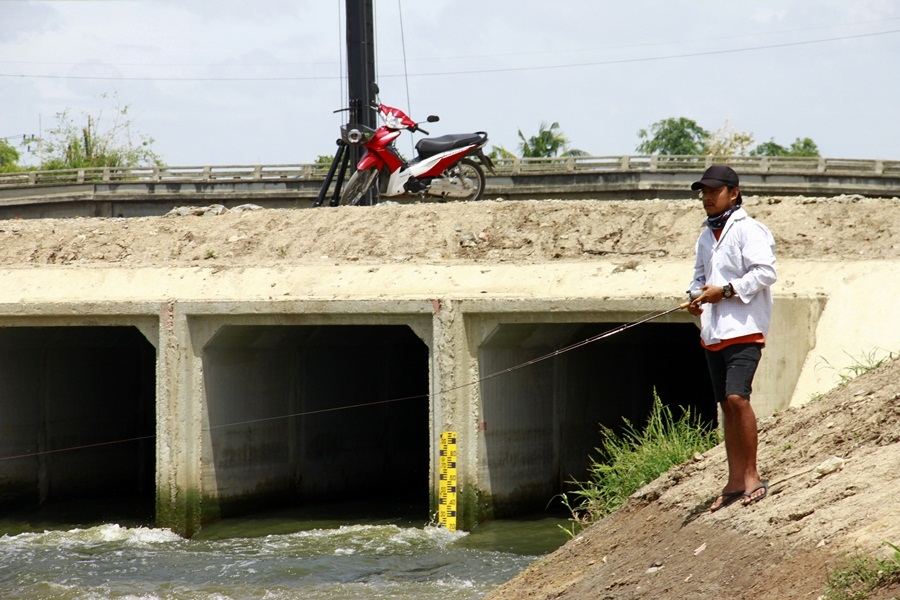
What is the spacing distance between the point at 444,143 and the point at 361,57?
492 cm

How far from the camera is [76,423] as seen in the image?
1981 centimetres

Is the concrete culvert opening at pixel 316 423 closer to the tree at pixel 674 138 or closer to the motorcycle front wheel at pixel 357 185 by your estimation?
the motorcycle front wheel at pixel 357 185

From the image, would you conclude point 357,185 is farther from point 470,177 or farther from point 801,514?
point 801,514

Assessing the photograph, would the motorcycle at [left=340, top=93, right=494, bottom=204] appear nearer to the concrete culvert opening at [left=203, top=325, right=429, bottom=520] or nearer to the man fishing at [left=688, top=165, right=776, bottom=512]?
the concrete culvert opening at [left=203, top=325, right=429, bottom=520]

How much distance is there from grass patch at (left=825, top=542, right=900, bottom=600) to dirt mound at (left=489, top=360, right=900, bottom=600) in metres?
0.12

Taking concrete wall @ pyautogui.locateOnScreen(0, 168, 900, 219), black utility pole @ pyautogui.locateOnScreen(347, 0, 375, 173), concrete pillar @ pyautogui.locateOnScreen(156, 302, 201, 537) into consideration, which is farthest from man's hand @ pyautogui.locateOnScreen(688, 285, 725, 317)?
black utility pole @ pyautogui.locateOnScreen(347, 0, 375, 173)

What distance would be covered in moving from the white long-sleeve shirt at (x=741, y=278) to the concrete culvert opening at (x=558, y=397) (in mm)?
5484

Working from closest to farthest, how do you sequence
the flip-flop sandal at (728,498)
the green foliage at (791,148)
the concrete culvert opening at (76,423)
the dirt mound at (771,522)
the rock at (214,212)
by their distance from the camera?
the dirt mound at (771,522) → the flip-flop sandal at (728,498) → the concrete culvert opening at (76,423) → the rock at (214,212) → the green foliage at (791,148)

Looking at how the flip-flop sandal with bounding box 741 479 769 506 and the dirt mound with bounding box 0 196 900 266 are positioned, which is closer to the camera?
the flip-flop sandal with bounding box 741 479 769 506

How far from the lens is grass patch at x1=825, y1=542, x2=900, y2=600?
5.37 m

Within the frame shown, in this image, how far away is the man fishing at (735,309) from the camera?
277 inches

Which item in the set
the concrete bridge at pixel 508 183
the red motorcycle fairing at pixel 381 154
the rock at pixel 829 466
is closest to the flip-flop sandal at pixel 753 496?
the rock at pixel 829 466

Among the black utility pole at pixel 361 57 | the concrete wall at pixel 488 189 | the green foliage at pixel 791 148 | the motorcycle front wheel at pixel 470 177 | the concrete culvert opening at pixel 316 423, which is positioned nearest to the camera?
the concrete culvert opening at pixel 316 423

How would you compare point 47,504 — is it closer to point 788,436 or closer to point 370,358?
point 370,358
